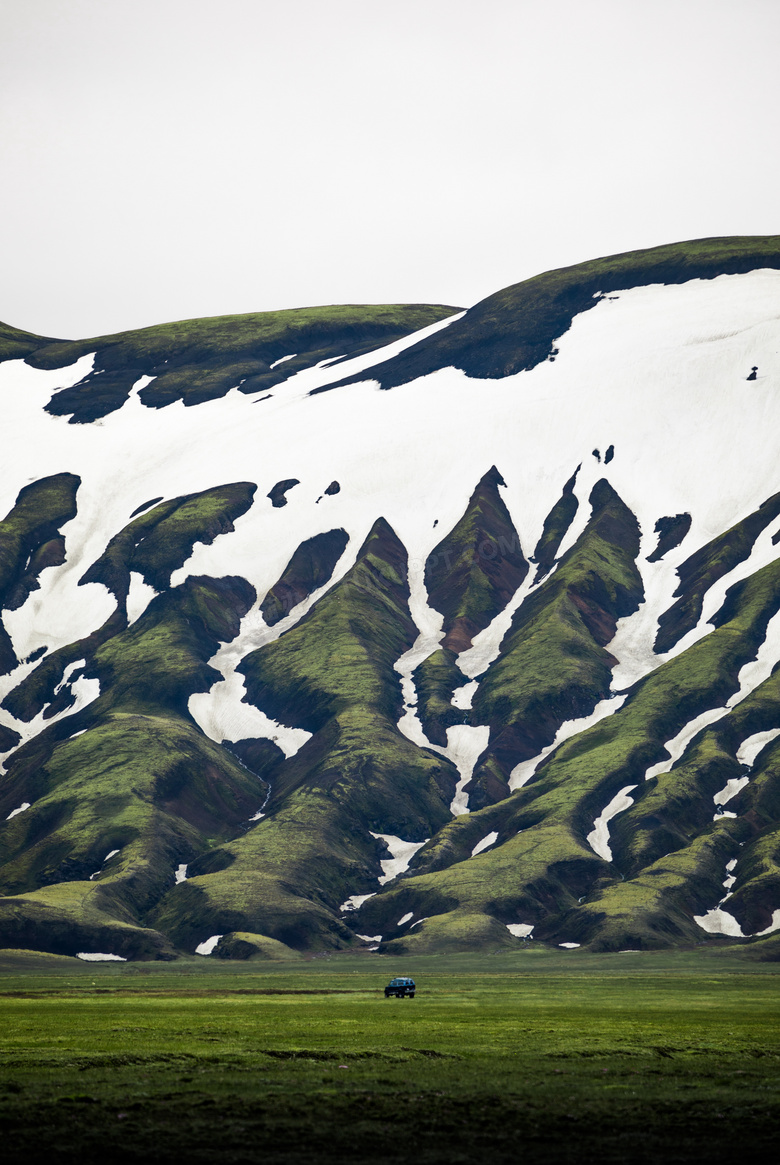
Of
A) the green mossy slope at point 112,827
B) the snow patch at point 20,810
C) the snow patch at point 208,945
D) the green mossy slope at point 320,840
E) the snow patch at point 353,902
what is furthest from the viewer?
the snow patch at point 20,810

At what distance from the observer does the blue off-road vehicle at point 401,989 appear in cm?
8614

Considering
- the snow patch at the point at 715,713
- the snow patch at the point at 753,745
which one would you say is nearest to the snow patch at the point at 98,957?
the snow patch at the point at 715,713

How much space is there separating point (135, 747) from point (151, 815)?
18887mm

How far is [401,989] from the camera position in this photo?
86250mm

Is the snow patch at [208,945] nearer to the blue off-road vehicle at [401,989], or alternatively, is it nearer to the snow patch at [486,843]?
the snow patch at [486,843]

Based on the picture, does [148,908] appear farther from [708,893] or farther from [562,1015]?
[562,1015]

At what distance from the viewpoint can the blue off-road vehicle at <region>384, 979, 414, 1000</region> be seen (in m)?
86.1

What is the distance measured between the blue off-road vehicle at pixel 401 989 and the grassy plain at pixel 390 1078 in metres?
2.40

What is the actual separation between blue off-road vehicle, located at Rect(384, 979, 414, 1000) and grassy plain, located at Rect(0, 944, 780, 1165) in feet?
7.86

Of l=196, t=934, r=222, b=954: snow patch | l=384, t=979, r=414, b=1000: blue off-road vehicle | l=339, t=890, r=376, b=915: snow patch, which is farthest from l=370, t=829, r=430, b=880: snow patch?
l=384, t=979, r=414, b=1000: blue off-road vehicle

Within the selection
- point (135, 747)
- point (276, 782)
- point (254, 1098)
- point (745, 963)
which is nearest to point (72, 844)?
point (135, 747)

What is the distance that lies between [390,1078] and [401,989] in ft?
139

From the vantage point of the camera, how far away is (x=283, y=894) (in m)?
156

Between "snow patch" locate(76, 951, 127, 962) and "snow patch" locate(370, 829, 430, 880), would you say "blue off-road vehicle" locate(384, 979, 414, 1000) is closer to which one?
"snow patch" locate(76, 951, 127, 962)
